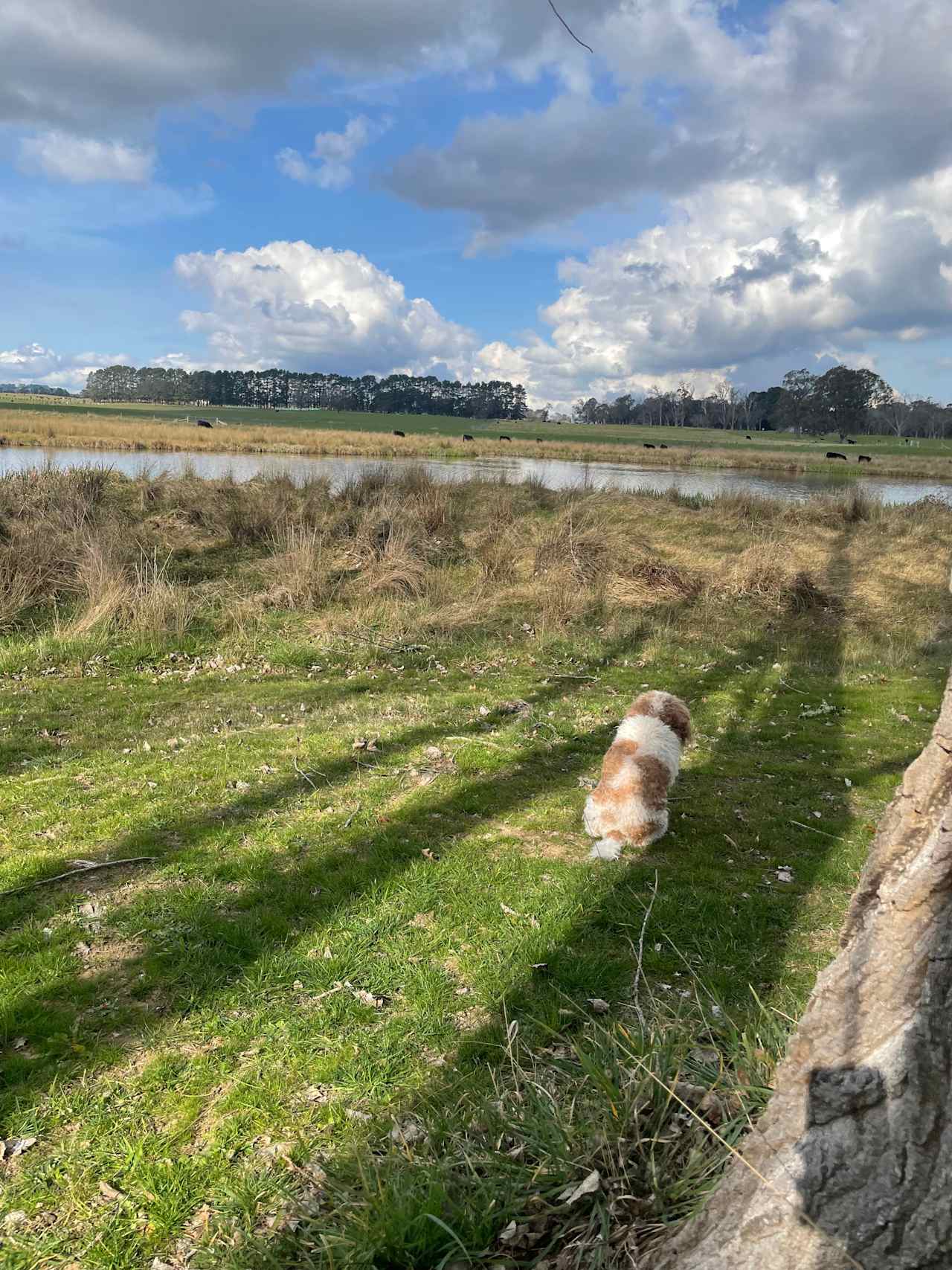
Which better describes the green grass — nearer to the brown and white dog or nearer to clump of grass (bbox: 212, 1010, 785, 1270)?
the brown and white dog

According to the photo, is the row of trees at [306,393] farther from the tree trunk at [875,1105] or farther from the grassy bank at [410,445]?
the tree trunk at [875,1105]

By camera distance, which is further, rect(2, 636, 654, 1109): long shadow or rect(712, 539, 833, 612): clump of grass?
rect(712, 539, 833, 612): clump of grass

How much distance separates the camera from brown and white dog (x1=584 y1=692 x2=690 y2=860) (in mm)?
4777

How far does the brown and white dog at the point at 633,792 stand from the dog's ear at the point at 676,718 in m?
0.35

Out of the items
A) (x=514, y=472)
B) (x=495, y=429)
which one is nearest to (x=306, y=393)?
(x=495, y=429)

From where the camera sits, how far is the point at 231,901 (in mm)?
4027

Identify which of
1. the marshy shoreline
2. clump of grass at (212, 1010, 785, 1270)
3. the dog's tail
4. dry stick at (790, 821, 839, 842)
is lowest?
dry stick at (790, 821, 839, 842)

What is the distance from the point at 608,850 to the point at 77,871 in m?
3.23

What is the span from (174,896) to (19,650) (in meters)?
6.48

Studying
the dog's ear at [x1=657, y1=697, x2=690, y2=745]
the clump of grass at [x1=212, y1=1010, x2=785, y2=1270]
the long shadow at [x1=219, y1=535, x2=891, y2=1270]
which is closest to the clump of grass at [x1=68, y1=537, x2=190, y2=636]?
the long shadow at [x1=219, y1=535, x2=891, y2=1270]

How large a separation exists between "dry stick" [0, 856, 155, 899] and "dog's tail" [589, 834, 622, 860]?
9.10 feet

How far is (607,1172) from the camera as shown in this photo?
2.12 meters

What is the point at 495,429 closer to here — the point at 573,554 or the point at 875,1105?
the point at 573,554

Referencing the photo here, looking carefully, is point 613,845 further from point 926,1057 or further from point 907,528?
point 907,528
